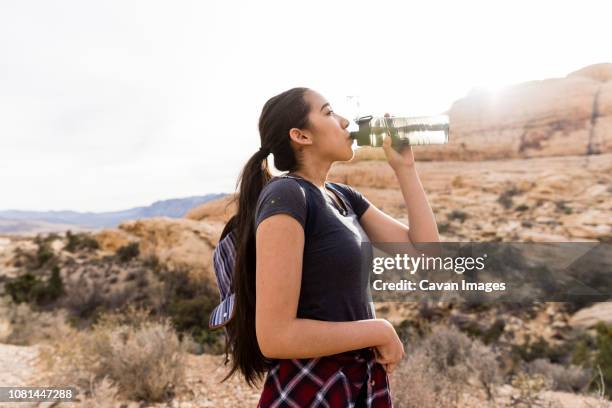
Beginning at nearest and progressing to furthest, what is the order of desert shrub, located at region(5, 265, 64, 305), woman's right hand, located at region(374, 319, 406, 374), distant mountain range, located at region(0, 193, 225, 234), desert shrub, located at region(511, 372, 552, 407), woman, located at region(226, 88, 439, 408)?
woman, located at region(226, 88, 439, 408)
woman's right hand, located at region(374, 319, 406, 374)
desert shrub, located at region(511, 372, 552, 407)
desert shrub, located at region(5, 265, 64, 305)
distant mountain range, located at region(0, 193, 225, 234)

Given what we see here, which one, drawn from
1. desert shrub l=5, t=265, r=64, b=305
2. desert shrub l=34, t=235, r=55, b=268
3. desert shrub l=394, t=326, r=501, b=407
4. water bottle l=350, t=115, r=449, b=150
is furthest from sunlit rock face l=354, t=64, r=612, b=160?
water bottle l=350, t=115, r=449, b=150

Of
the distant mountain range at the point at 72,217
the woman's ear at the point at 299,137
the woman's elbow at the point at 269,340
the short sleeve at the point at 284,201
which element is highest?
the woman's ear at the point at 299,137

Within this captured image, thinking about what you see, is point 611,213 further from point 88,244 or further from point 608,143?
point 88,244

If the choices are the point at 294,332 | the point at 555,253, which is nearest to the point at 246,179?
the point at 294,332

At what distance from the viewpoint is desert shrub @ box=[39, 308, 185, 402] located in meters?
3.79

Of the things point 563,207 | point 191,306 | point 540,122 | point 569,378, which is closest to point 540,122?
point 540,122

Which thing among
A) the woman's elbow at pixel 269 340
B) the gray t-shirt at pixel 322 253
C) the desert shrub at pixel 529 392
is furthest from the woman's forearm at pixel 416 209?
the desert shrub at pixel 529 392

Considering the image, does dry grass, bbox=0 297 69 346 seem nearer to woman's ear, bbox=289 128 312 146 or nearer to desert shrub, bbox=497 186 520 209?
woman's ear, bbox=289 128 312 146

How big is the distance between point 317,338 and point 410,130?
0.71m

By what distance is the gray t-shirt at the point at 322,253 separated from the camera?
0.92 meters

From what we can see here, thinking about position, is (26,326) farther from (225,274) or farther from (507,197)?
(507,197)

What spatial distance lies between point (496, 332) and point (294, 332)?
6248mm

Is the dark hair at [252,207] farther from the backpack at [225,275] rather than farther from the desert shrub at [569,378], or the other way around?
the desert shrub at [569,378]

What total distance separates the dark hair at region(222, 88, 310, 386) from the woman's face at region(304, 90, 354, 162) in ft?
0.06
